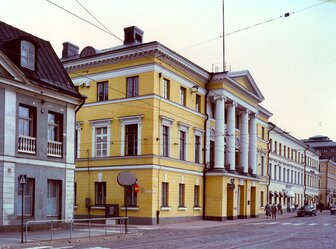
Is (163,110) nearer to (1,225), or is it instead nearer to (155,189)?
(155,189)

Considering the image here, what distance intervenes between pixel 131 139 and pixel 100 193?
5.06 m

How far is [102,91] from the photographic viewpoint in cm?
3909

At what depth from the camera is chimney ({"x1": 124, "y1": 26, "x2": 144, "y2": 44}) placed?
4034 cm

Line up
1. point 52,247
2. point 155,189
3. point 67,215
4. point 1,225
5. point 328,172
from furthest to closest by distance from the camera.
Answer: point 328,172
point 155,189
point 67,215
point 1,225
point 52,247

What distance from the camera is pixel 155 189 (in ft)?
116

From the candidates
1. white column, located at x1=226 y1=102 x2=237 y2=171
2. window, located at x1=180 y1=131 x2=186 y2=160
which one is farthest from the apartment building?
white column, located at x1=226 y1=102 x2=237 y2=171

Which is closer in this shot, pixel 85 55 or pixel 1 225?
pixel 1 225

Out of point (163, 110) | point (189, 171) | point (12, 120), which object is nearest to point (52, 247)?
point (12, 120)

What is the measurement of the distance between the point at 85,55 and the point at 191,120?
10200 millimetres

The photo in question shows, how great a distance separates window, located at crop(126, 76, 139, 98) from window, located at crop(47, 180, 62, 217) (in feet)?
40.2

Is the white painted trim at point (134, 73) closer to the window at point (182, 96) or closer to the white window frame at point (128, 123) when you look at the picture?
the window at point (182, 96)

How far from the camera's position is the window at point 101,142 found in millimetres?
38469

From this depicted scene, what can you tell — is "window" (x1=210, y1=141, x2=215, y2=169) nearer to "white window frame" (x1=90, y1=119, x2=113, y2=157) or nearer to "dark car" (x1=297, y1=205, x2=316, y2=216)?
"white window frame" (x1=90, y1=119, x2=113, y2=157)

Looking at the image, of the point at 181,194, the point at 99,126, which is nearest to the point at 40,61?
the point at 99,126
